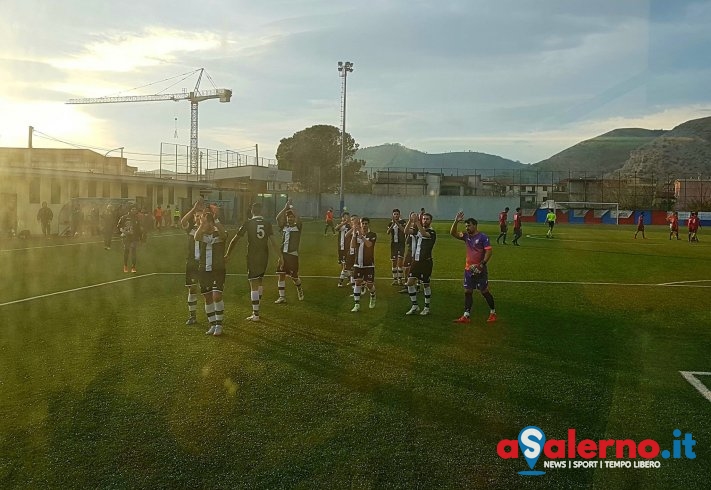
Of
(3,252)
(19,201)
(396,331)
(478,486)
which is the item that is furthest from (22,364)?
(19,201)

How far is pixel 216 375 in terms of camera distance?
7895mm

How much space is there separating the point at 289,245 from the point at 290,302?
127cm

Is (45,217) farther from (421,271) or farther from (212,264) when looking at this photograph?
(421,271)

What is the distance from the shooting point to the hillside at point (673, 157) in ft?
445

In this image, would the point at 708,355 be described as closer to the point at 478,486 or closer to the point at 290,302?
the point at 478,486

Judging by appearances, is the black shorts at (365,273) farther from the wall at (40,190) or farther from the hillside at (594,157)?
the hillside at (594,157)

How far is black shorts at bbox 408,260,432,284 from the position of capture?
12.4m

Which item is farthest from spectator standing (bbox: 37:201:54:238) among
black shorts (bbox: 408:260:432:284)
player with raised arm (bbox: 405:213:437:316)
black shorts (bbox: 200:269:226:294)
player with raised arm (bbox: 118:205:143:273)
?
black shorts (bbox: 408:260:432:284)

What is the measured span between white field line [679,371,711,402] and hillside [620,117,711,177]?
439ft

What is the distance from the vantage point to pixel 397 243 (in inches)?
647

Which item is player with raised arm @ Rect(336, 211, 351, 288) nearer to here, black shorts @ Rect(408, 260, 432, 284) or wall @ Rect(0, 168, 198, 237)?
black shorts @ Rect(408, 260, 432, 284)

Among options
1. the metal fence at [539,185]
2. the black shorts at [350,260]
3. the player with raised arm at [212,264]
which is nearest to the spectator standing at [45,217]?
the black shorts at [350,260]

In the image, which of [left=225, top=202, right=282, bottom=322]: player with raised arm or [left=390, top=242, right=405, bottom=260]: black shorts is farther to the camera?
[left=390, top=242, right=405, bottom=260]: black shorts

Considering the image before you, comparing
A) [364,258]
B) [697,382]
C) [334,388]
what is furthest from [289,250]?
[697,382]
